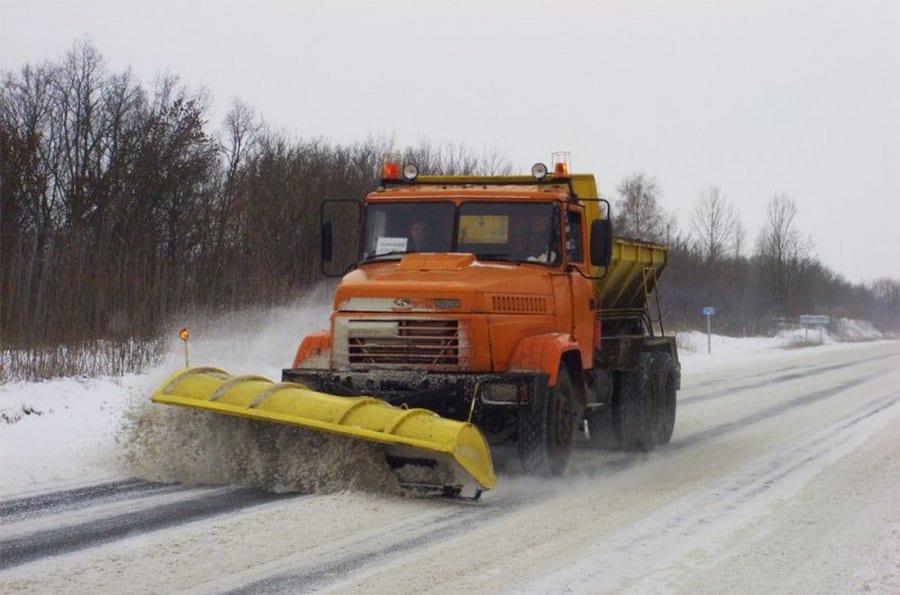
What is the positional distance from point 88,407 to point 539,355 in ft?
21.9

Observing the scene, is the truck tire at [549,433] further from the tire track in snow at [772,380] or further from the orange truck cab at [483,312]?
the tire track in snow at [772,380]

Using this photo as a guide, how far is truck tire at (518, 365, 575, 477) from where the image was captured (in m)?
8.24

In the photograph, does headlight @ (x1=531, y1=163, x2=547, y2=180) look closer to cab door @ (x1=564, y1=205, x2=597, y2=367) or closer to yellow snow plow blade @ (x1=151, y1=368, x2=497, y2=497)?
cab door @ (x1=564, y1=205, x2=597, y2=367)

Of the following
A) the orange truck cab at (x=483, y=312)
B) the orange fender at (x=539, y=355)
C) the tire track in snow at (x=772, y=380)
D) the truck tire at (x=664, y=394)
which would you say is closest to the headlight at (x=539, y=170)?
the orange truck cab at (x=483, y=312)

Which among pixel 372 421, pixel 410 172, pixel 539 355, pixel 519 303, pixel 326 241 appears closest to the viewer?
pixel 372 421

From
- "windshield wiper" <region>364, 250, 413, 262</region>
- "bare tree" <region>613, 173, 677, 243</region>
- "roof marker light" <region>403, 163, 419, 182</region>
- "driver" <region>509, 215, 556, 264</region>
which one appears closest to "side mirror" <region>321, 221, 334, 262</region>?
"windshield wiper" <region>364, 250, 413, 262</region>

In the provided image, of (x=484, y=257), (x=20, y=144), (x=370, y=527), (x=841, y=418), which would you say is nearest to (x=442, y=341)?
(x=484, y=257)

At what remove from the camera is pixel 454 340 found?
8.26 metres

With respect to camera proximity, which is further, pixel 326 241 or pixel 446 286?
pixel 326 241

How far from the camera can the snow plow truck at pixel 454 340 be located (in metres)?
7.49

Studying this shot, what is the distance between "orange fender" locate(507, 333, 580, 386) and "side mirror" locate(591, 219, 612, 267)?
114 cm

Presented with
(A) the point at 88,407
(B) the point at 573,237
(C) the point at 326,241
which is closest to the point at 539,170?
(B) the point at 573,237

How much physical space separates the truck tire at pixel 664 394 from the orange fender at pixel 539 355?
3.60m

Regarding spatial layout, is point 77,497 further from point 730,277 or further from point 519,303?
point 730,277
